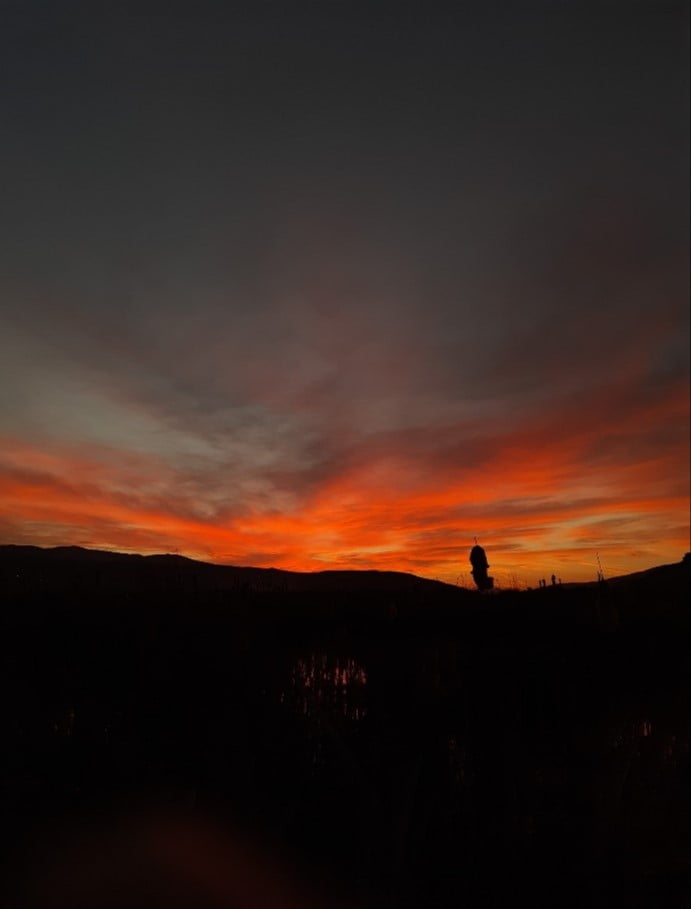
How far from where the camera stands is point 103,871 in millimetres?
5711

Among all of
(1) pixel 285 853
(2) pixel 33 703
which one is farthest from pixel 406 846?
(2) pixel 33 703

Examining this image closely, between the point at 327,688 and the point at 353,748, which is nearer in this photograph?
the point at 353,748

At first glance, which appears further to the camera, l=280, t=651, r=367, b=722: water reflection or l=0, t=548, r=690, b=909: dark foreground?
l=280, t=651, r=367, b=722: water reflection

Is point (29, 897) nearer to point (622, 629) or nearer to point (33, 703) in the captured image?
point (33, 703)

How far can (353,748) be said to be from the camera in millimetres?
6738

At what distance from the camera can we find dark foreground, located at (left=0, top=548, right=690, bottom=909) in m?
6.32

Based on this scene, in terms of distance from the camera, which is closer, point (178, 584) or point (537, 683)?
point (537, 683)

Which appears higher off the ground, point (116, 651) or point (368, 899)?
point (116, 651)

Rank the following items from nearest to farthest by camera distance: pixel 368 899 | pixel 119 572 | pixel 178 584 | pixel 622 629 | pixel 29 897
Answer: pixel 29 897
pixel 368 899
pixel 622 629
pixel 178 584
pixel 119 572

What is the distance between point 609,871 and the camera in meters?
6.66

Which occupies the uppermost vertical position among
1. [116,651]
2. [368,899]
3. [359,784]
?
[116,651]

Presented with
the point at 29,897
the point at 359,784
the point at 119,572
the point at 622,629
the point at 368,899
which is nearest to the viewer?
the point at 29,897

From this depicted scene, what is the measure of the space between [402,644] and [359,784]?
4.87 ft

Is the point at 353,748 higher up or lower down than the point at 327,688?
lower down
